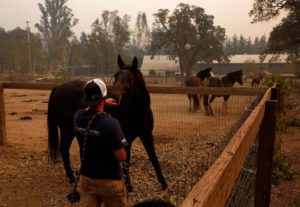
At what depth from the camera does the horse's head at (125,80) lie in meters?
5.07

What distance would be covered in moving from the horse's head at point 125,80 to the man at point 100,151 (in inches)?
77.9

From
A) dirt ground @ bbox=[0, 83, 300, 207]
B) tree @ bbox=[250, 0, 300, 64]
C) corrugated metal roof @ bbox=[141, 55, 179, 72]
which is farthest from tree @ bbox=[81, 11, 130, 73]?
dirt ground @ bbox=[0, 83, 300, 207]

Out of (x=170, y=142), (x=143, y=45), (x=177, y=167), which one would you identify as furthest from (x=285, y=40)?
(x=143, y=45)

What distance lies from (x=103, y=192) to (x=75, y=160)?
4364mm

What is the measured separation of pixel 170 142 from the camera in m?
8.68

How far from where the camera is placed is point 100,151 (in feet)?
9.75

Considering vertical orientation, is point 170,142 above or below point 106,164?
below

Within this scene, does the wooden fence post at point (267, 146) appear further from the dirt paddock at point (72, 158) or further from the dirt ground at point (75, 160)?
the dirt paddock at point (72, 158)

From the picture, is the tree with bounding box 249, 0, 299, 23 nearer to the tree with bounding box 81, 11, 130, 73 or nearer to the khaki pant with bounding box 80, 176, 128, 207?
the khaki pant with bounding box 80, 176, 128, 207

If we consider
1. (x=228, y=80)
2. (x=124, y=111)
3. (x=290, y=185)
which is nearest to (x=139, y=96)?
(x=124, y=111)

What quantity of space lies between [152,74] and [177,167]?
55.0 meters

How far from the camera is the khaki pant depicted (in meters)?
3.06

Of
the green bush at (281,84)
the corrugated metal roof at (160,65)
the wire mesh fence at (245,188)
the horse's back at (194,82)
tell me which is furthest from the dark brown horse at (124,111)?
the corrugated metal roof at (160,65)

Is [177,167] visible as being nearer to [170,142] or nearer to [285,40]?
[170,142]
